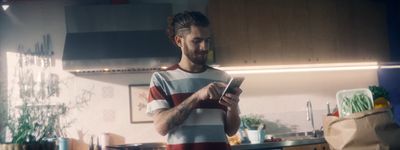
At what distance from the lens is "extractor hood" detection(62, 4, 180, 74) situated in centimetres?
335

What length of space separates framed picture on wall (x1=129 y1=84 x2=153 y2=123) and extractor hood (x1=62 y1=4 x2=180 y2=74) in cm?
33

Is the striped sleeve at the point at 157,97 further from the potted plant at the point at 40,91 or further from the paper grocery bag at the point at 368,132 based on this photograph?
the potted plant at the point at 40,91

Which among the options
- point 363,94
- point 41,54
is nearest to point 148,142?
point 41,54

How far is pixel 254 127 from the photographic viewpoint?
3.52 metres

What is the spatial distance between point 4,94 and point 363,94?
10.5ft

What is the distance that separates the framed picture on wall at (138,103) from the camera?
3.77m

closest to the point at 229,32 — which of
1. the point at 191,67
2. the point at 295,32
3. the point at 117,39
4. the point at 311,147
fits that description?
the point at 295,32

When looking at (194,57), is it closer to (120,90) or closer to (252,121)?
(252,121)

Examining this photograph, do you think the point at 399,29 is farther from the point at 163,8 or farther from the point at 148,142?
the point at 148,142

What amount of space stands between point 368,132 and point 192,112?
0.62 meters

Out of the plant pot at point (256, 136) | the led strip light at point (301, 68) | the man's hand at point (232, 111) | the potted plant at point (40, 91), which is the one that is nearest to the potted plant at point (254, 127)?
the plant pot at point (256, 136)

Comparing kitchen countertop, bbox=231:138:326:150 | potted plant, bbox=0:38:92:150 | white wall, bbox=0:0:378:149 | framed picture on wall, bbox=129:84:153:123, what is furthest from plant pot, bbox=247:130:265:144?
potted plant, bbox=0:38:92:150

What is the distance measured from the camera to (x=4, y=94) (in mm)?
3701

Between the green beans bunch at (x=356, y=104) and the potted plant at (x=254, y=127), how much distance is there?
174 cm
